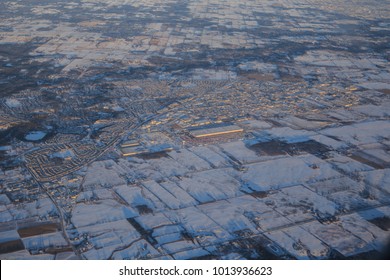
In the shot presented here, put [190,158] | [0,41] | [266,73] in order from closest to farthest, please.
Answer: [190,158] → [266,73] → [0,41]

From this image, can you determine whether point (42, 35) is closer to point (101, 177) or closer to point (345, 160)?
point (101, 177)

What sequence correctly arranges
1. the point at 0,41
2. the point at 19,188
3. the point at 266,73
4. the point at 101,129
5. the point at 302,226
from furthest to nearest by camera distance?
the point at 0,41
the point at 266,73
the point at 101,129
the point at 19,188
the point at 302,226

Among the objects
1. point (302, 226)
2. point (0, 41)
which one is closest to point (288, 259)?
point (302, 226)

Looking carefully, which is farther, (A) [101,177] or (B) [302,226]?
(A) [101,177]

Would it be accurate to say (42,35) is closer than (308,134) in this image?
No

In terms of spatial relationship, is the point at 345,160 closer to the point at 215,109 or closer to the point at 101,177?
the point at 215,109

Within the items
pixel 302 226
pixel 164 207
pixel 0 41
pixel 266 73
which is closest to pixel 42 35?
pixel 0 41

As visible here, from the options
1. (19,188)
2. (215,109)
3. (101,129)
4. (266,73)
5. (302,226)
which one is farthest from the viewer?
(266,73)

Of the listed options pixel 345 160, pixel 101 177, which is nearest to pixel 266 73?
pixel 345 160

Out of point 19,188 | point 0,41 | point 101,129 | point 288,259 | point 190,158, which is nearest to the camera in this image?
point 288,259
